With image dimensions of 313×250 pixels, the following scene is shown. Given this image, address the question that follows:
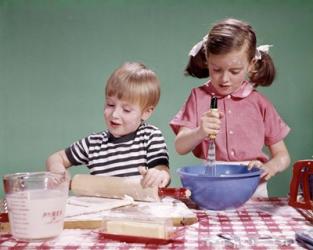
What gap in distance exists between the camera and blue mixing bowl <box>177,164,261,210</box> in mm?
1226

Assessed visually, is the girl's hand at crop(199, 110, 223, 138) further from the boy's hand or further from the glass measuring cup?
the glass measuring cup

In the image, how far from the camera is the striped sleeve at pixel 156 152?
5.24 ft

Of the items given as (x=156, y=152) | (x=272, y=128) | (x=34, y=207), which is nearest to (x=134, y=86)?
(x=156, y=152)

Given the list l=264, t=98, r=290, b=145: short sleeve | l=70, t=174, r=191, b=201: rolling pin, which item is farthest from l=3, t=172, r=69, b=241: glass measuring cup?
A: l=264, t=98, r=290, b=145: short sleeve

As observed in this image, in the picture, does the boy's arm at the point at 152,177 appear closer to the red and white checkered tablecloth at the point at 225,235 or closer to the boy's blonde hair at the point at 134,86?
the red and white checkered tablecloth at the point at 225,235

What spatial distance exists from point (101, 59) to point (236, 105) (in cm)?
103

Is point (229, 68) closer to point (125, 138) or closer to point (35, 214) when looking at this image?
point (125, 138)

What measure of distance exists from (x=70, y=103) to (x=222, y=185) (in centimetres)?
150

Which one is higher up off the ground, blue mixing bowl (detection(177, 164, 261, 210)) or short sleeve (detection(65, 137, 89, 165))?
short sleeve (detection(65, 137, 89, 165))

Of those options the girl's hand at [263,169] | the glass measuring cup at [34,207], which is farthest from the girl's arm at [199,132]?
the glass measuring cup at [34,207]

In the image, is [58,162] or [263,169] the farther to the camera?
[58,162]

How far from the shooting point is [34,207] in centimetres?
97

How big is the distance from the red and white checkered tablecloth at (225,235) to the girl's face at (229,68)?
0.46 meters

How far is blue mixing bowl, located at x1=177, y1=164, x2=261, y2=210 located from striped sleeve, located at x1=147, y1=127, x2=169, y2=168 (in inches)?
12.6
